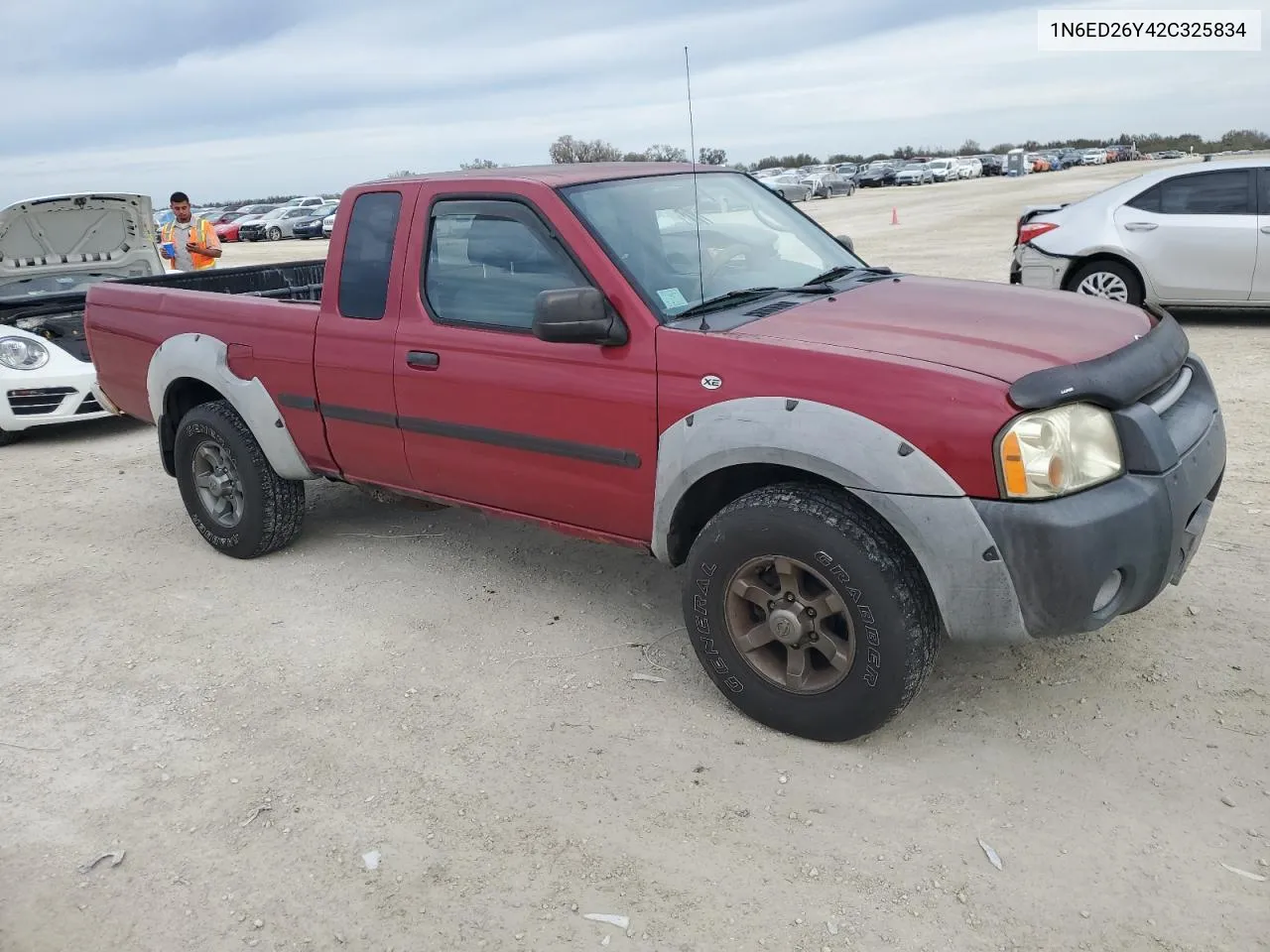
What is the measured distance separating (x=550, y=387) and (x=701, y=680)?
1214mm

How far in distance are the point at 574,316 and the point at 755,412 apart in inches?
26.9

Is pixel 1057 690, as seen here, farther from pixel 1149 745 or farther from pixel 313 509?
pixel 313 509

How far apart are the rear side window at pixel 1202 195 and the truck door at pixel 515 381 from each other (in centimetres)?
744

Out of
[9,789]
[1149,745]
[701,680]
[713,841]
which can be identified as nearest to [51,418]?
[9,789]

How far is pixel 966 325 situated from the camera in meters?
3.27

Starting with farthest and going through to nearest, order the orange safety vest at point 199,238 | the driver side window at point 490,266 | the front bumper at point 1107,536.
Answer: the orange safety vest at point 199,238, the driver side window at point 490,266, the front bumper at point 1107,536

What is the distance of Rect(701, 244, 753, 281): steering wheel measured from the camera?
375cm

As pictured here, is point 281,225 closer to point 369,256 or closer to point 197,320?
point 197,320

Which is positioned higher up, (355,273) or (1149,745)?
(355,273)

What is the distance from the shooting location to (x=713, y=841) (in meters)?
2.86

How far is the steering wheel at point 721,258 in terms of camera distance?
375 centimetres

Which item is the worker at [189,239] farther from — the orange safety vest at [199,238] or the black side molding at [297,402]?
the black side molding at [297,402]

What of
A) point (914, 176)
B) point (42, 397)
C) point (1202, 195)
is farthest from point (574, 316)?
point (914, 176)

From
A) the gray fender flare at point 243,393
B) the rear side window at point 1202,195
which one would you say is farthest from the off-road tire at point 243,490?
the rear side window at point 1202,195
